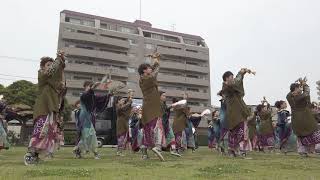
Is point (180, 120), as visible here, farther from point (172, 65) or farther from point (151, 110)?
point (172, 65)

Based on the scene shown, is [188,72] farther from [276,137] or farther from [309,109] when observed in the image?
[309,109]

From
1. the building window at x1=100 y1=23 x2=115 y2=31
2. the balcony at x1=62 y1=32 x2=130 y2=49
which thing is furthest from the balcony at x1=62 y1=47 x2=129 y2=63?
the building window at x1=100 y1=23 x2=115 y2=31

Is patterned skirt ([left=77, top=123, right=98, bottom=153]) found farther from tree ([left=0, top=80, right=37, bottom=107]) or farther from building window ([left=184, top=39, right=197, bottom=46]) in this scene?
building window ([left=184, top=39, right=197, bottom=46])

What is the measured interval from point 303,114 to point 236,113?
8.30 feet

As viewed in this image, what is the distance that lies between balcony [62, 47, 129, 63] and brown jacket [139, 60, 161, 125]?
51.6 meters

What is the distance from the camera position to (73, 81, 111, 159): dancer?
1195cm

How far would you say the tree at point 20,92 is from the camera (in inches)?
1800

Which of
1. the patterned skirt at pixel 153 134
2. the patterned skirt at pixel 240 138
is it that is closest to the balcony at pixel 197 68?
the patterned skirt at pixel 240 138

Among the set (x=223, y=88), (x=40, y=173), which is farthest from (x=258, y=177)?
(x=223, y=88)

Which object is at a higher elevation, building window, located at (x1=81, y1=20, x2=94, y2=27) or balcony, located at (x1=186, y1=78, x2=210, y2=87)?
building window, located at (x1=81, y1=20, x2=94, y2=27)

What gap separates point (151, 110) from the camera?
1046 cm

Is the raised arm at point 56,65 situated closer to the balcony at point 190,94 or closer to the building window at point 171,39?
the balcony at point 190,94

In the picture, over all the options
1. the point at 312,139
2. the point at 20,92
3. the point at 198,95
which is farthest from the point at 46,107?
the point at 198,95

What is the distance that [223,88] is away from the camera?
12.3m
